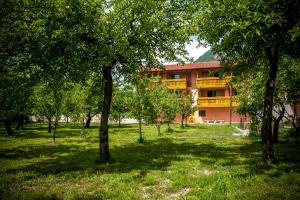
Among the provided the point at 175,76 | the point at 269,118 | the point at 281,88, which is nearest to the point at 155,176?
the point at 269,118

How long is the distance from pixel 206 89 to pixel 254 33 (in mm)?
49604

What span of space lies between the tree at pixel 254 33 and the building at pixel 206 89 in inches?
1537

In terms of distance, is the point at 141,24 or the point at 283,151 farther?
the point at 283,151

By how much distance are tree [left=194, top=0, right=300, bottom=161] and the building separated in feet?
128

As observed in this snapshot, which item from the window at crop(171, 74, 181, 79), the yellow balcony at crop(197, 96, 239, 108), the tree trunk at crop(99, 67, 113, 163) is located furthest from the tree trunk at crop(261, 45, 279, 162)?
the window at crop(171, 74, 181, 79)

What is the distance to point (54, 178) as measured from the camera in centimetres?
1281

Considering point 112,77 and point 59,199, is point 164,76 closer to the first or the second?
point 112,77

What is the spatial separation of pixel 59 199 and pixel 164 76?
55858mm

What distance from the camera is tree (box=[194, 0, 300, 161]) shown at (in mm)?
10498

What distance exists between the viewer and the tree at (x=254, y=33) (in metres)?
10.5

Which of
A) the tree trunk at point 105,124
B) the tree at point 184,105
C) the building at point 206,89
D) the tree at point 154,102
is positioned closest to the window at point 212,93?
the building at point 206,89

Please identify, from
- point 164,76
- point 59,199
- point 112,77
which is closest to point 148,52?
point 112,77

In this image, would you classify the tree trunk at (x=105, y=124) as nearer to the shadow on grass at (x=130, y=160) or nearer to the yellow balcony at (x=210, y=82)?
the shadow on grass at (x=130, y=160)

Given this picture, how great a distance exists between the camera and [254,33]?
42.1 ft
